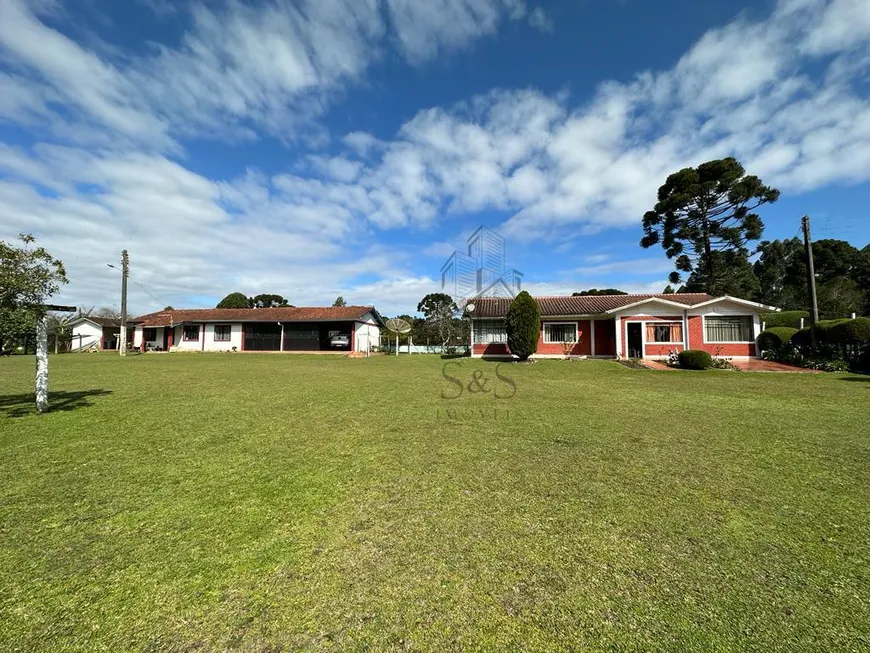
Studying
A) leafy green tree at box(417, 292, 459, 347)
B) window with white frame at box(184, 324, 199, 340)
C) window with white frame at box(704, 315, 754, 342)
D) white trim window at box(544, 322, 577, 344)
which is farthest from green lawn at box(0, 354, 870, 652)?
leafy green tree at box(417, 292, 459, 347)

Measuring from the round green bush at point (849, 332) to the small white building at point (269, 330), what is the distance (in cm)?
2576

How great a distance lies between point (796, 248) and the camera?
46562 mm

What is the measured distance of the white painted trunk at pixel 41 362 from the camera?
6.44m

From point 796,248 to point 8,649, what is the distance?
6539 centimetres

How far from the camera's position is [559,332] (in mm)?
22578

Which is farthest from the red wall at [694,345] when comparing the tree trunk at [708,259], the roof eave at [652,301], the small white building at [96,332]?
the small white building at [96,332]

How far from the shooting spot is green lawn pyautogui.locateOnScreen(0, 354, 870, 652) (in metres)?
1.87

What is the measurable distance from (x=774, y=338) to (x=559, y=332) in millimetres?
9858

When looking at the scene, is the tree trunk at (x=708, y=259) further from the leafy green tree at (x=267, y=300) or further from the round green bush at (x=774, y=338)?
the leafy green tree at (x=267, y=300)

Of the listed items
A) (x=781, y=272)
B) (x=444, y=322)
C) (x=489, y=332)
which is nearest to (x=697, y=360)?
(x=489, y=332)

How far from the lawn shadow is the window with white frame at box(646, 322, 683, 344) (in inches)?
863

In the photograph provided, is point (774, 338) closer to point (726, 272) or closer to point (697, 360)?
point (697, 360)

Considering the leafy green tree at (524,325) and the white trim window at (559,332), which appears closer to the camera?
the leafy green tree at (524,325)

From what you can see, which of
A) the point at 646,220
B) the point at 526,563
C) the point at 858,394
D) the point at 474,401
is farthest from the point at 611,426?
the point at 646,220
